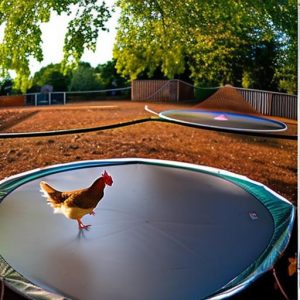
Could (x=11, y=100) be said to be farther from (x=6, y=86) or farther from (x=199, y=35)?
(x=199, y=35)

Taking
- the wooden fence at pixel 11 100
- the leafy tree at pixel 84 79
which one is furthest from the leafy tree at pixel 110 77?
the wooden fence at pixel 11 100

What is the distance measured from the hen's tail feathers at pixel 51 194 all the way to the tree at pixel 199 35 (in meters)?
0.88

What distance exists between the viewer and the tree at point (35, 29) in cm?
228

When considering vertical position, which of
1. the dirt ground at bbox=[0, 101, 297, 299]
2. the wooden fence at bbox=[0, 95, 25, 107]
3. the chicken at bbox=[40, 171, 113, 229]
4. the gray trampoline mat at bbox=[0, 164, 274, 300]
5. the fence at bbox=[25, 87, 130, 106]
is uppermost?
the fence at bbox=[25, 87, 130, 106]

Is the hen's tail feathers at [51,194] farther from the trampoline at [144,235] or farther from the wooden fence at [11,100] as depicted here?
the wooden fence at [11,100]

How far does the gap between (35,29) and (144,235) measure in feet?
4.30

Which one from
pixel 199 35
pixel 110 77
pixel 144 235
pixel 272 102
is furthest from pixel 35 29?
pixel 272 102

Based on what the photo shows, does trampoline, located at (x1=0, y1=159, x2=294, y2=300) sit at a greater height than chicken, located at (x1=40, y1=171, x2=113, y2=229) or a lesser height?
lesser

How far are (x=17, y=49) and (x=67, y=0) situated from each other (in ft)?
1.32

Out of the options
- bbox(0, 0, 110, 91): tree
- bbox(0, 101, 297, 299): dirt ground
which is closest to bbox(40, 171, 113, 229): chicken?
bbox(0, 101, 297, 299): dirt ground

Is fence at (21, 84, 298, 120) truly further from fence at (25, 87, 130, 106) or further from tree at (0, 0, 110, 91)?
tree at (0, 0, 110, 91)

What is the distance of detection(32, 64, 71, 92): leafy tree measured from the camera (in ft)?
7.93

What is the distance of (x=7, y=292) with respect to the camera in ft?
5.68

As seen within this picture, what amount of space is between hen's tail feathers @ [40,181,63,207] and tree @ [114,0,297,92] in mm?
876
